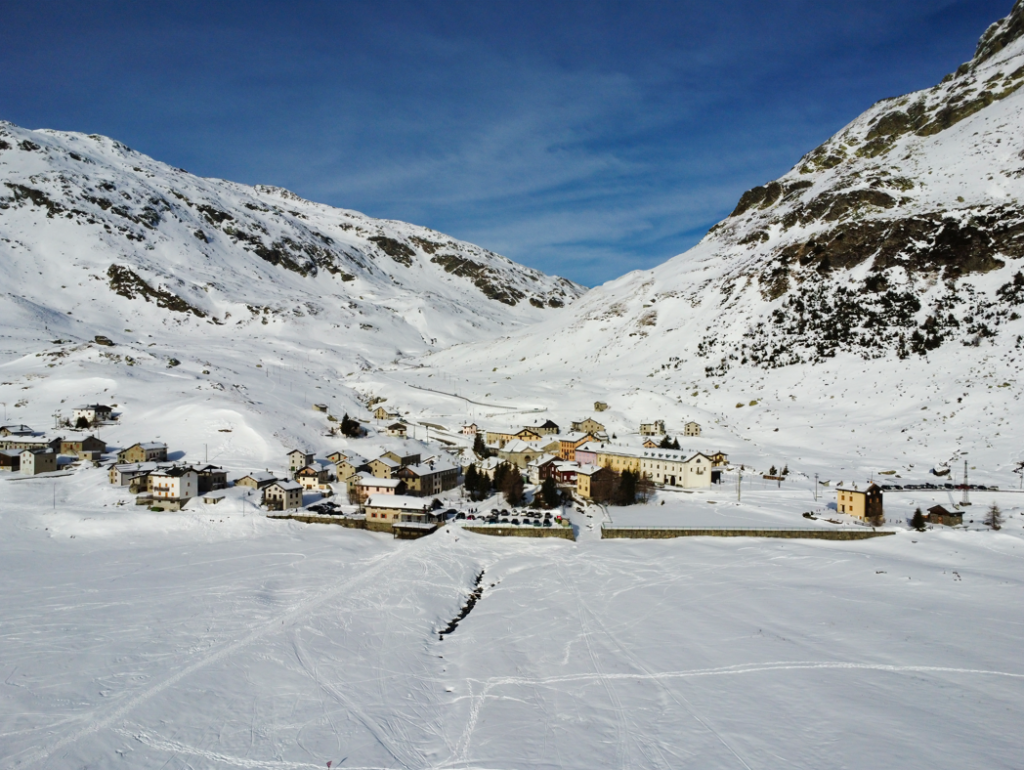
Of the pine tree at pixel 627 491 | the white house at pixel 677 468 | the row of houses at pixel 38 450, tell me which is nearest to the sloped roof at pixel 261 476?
the row of houses at pixel 38 450

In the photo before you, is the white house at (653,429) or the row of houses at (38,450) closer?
the row of houses at (38,450)

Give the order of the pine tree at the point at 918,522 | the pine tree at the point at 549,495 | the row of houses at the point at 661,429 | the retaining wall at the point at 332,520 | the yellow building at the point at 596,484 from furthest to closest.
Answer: the row of houses at the point at 661,429
the yellow building at the point at 596,484
the pine tree at the point at 549,495
the retaining wall at the point at 332,520
the pine tree at the point at 918,522

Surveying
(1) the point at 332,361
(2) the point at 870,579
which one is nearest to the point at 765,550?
(2) the point at 870,579

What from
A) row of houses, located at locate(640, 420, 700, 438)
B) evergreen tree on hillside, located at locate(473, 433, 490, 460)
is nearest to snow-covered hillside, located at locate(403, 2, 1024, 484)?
row of houses, located at locate(640, 420, 700, 438)

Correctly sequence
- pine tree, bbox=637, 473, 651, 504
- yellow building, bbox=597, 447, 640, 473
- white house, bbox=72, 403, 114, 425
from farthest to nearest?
1. white house, bbox=72, 403, 114, 425
2. yellow building, bbox=597, 447, 640, 473
3. pine tree, bbox=637, 473, 651, 504

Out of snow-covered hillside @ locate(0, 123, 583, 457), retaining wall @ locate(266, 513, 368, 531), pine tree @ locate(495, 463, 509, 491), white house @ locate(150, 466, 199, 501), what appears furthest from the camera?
snow-covered hillside @ locate(0, 123, 583, 457)

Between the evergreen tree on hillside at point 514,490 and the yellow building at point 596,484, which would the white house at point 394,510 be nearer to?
the evergreen tree on hillside at point 514,490

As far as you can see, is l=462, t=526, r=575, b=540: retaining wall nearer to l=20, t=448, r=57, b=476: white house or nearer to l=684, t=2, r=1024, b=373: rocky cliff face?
l=20, t=448, r=57, b=476: white house

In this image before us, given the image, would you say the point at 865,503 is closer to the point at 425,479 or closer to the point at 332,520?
the point at 425,479

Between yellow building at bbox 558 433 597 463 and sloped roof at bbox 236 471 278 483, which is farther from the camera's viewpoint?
yellow building at bbox 558 433 597 463
